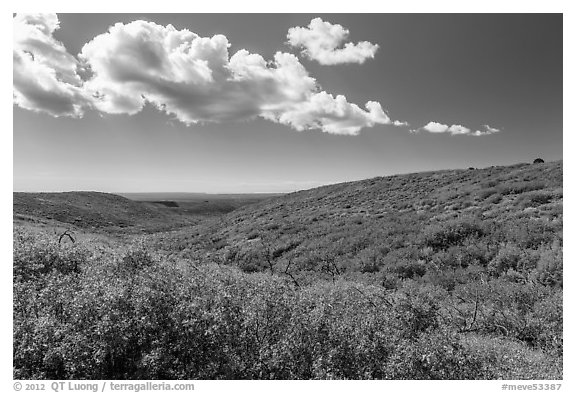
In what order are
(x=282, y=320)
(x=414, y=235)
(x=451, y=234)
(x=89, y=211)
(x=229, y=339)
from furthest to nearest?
(x=89, y=211) < (x=414, y=235) < (x=451, y=234) < (x=282, y=320) < (x=229, y=339)

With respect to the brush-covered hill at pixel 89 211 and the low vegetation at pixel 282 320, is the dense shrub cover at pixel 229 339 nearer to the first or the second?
the low vegetation at pixel 282 320

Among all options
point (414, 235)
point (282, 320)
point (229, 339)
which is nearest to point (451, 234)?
point (414, 235)

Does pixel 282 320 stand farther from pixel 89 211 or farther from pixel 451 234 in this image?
pixel 89 211

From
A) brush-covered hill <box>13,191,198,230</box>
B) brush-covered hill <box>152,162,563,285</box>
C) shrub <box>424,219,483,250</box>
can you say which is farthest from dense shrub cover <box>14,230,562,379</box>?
brush-covered hill <box>13,191,198,230</box>

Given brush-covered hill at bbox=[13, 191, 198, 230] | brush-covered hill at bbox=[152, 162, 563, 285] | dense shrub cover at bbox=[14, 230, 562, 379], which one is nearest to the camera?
dense shrub cover at bbox=[14, 230, 562, 379]

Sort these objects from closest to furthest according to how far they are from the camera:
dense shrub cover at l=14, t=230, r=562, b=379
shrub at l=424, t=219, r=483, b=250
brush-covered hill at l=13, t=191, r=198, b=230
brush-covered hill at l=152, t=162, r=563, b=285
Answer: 1. dense shrub cover at l=14, t=230, r=562, b=379
2. brush-covered hill at l=152, t=162, r=563, b=285
3. shrub at l=424, t=219, r=483, b=250
4. brush-covered hill at l=13, t=191, r=198, b=230

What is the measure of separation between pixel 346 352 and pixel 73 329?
4535mm

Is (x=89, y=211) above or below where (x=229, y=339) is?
below

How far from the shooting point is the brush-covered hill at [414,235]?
12688mm

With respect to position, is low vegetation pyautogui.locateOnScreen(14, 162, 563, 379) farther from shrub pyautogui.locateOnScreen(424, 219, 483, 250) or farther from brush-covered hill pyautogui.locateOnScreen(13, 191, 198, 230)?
brush-covered hill pyautogui.locateOnScreen(13, 191, 198, 230)

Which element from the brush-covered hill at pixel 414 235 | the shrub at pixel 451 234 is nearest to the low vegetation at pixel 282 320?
the brush-covered hill at pixel 414 235

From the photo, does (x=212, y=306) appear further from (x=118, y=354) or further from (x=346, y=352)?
(x=346, y=352)

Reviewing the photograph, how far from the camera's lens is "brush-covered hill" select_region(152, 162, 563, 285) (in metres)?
12.7

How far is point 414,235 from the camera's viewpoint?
16.3 m
